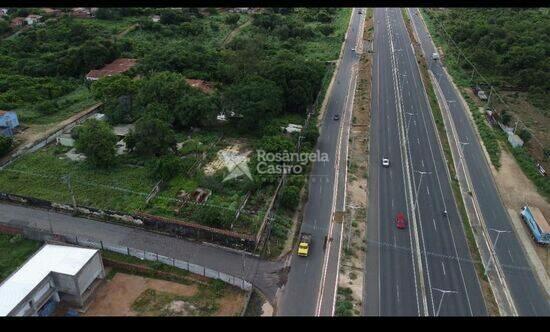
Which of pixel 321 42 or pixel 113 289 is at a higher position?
pixel 321 42

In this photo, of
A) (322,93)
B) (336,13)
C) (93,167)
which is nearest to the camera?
(93,167)

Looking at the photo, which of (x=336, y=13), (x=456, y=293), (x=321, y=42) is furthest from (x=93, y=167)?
(x=336, y=13)

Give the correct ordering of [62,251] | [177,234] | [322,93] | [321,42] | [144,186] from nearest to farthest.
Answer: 1. [62,251]
2. [177,234]
3. [144,186]
4. [322,93]
5. [321,42]

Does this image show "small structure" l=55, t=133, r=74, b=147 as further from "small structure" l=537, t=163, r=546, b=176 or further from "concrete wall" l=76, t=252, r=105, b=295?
"small structure" l=537, t=163, r=546, b=176

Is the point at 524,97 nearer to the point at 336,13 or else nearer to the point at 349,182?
the point at 349,182

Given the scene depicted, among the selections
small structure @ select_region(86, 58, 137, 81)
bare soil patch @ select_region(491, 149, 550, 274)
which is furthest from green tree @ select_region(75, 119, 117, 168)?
bare soil patch @ select_region(491, 149, 550, 274)

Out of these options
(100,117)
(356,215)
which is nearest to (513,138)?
(356,215)
